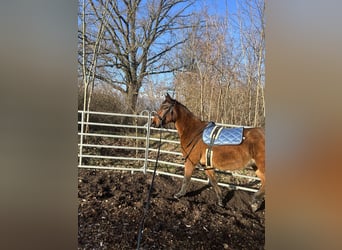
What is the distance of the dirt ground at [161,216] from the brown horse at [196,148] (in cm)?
5

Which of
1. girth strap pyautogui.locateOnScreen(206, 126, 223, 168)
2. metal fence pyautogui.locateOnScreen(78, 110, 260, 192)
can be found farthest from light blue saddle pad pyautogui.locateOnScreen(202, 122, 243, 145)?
metal fence pyautogui.locateOnScreen(78, 110, 260, 192)

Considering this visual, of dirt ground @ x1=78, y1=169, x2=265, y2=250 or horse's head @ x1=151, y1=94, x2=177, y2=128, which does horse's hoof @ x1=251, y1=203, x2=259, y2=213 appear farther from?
horse's head @ x1=151, y1=94, x2=177, y2=128

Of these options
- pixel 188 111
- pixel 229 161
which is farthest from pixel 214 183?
pixel 188 111

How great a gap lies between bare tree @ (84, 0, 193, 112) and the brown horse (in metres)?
0.19

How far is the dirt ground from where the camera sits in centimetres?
137

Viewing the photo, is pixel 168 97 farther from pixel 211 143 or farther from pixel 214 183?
pixel 214 183
